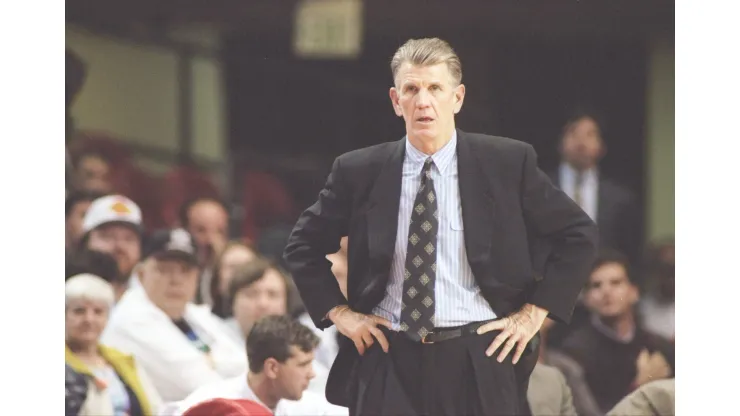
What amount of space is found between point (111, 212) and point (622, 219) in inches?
71.1

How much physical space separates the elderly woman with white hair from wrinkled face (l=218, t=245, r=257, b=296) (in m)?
0.41

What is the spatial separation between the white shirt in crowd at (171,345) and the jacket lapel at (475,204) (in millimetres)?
1003

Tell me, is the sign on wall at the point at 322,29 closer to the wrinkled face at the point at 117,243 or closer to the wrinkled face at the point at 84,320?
the wrinkled face at the point at 117,243

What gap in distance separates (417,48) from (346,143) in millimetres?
408

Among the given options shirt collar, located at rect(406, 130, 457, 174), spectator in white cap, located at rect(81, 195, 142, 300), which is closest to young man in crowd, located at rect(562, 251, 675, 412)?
shirt collar, located at rect(406, 130, 457, 174)

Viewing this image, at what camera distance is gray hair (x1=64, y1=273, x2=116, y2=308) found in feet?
15.0

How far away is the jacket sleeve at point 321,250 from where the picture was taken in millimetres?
4047

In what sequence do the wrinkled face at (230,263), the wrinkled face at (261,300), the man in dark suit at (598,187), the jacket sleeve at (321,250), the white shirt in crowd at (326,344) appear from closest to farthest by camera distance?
1. the jacket sleeve at (321,250)
2. the white shirt in crowd at (326,344)
3. the man in dark suit at (598,187)
4. the wrinkled face at (261,300)
5. the wrinkled face at (230,263)

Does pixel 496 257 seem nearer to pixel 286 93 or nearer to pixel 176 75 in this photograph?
pixel 286 93

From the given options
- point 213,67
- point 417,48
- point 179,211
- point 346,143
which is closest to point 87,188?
point 179,211

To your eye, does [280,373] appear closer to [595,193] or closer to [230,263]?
[230,263]

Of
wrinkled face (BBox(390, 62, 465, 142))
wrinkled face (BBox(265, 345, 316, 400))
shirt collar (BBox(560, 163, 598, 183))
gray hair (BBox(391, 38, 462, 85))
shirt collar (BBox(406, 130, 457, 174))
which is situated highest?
gray hair (BBox(391, 38, 462, 85))

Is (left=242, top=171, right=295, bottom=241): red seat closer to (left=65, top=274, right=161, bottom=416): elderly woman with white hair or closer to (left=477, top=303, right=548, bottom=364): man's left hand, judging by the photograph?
(left=65, top=274, right=161, bottom=416): elderly woman with white hair

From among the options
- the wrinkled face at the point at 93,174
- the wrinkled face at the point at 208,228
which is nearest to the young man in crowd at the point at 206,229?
the wrinkled face at the point at 208,228
